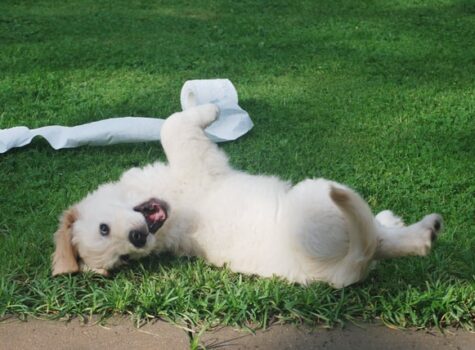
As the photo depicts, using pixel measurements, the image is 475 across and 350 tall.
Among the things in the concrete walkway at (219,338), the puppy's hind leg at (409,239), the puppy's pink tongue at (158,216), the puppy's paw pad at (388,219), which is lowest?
the concrete walkway at (219,338)

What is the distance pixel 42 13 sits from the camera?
29.0ft

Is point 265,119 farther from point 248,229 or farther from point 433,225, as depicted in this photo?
point 433,225

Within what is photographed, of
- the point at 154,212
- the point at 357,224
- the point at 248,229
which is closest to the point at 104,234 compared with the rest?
the point at 154,212

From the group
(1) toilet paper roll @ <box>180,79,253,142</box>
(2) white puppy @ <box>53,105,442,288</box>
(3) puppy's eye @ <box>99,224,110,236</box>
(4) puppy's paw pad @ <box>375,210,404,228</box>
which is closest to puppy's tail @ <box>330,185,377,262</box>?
(2) white puppy @ <box>53,105,442,288</box>

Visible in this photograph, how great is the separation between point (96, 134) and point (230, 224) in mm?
1882

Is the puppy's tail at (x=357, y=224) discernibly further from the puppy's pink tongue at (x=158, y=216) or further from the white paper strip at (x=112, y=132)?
the white paper strip at (x=112, y=132)

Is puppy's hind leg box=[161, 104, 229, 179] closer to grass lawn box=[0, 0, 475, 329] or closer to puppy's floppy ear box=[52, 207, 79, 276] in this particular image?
grass lawn box=[0, 0, 475, 329]

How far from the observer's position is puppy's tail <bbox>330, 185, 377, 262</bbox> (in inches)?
109

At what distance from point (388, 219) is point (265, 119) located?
1.87 m

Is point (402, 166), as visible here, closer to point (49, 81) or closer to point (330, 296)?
point (330, 296)

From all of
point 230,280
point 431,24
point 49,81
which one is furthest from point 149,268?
point 431,24

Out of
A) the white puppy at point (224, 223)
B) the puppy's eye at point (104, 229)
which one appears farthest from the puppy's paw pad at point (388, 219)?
the puppy's eye at point (104, 229)

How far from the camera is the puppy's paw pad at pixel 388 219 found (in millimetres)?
3680

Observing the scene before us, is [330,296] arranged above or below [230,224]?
below
